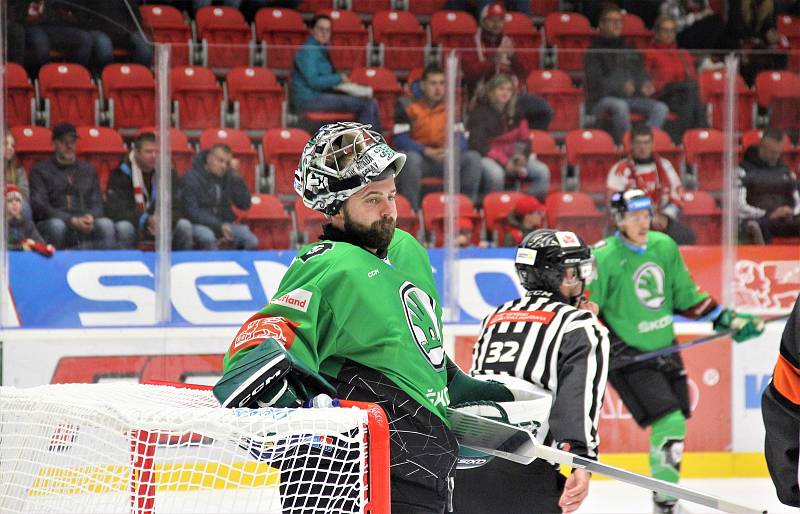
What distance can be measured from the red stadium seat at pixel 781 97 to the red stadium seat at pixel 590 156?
775 mm

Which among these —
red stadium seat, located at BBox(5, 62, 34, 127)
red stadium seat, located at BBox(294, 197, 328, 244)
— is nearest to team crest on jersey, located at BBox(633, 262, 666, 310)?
red stadium seat, located at BBox(294, 197, 328, 244)

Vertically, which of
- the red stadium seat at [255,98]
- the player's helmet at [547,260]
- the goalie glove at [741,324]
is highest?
the red stadium seat at [255,98]

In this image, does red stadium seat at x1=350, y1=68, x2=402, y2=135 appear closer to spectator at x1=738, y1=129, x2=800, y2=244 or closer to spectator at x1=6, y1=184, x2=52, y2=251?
spectator at x1=6, y1=184, x2=52, y2=251

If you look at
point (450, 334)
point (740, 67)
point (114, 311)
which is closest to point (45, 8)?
point (114, 311)

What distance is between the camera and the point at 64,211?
4.84 m

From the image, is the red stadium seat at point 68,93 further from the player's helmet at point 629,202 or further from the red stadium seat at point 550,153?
the player's helmet at point 629,202

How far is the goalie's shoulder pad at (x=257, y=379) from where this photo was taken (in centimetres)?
166

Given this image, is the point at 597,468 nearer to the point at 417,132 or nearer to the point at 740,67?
the point at 417,132

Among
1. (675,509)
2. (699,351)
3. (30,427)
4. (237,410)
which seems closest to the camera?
(237,410)

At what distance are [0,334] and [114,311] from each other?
451 mm

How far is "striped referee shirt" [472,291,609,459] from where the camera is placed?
106 inches

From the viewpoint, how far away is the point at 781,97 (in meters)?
5.49

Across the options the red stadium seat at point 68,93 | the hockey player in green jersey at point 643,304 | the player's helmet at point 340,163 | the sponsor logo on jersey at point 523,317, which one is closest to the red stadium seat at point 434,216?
the hockey player in green jersey at point 643,304

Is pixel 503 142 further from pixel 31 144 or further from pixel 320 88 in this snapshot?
pixel 31 144
